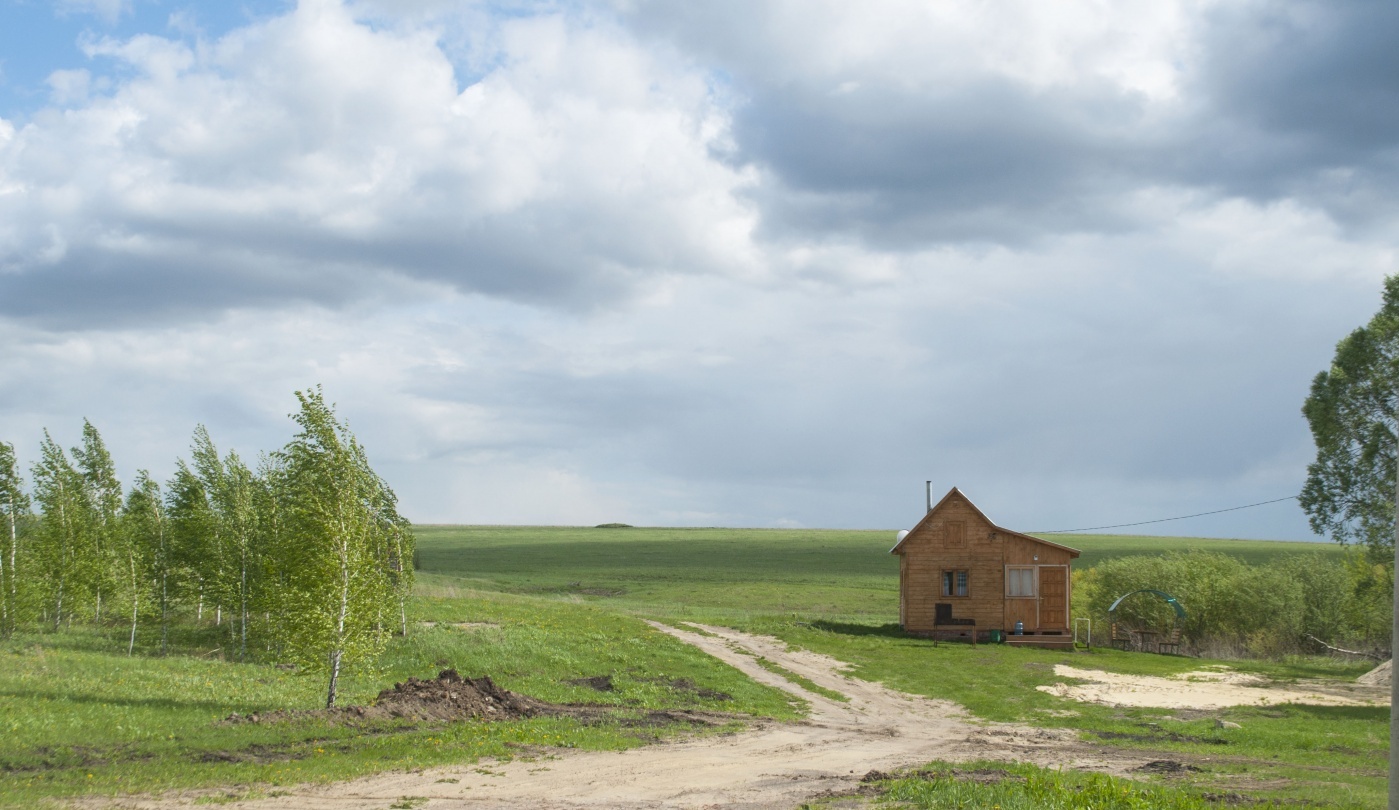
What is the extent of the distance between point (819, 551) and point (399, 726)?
14595 centimetres

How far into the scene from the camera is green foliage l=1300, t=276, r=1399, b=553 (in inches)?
1661

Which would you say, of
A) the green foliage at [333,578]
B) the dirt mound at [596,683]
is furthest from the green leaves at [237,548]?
the dirt mound at [596,683]

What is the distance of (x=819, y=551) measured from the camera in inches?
6609

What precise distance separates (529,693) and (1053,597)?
1340 inches

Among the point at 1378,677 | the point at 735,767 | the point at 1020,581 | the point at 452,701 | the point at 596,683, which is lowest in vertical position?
the point at 1378,677

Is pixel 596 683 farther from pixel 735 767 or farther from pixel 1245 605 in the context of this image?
pixel 1245 605

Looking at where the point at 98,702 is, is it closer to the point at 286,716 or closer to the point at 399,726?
the point at 286,716

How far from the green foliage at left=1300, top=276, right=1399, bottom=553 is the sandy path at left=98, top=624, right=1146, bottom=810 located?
2274 centimetres

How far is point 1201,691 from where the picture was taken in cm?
4097

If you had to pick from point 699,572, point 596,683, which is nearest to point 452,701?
point 596,683

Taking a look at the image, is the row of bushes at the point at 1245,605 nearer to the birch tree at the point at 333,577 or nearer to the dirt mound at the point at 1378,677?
the dirt mound at the point at 1378,677

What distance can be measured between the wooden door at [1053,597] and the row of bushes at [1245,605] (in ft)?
26.4

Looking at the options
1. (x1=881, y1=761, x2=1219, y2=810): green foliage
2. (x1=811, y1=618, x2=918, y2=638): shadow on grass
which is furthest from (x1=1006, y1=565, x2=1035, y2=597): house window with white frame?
(x1=881, y1=761, x2=1219, y2=810): green foliage

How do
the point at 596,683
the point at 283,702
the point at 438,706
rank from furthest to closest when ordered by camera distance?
the point at 596,683 < the point at 283,702 < the point at 438,706
